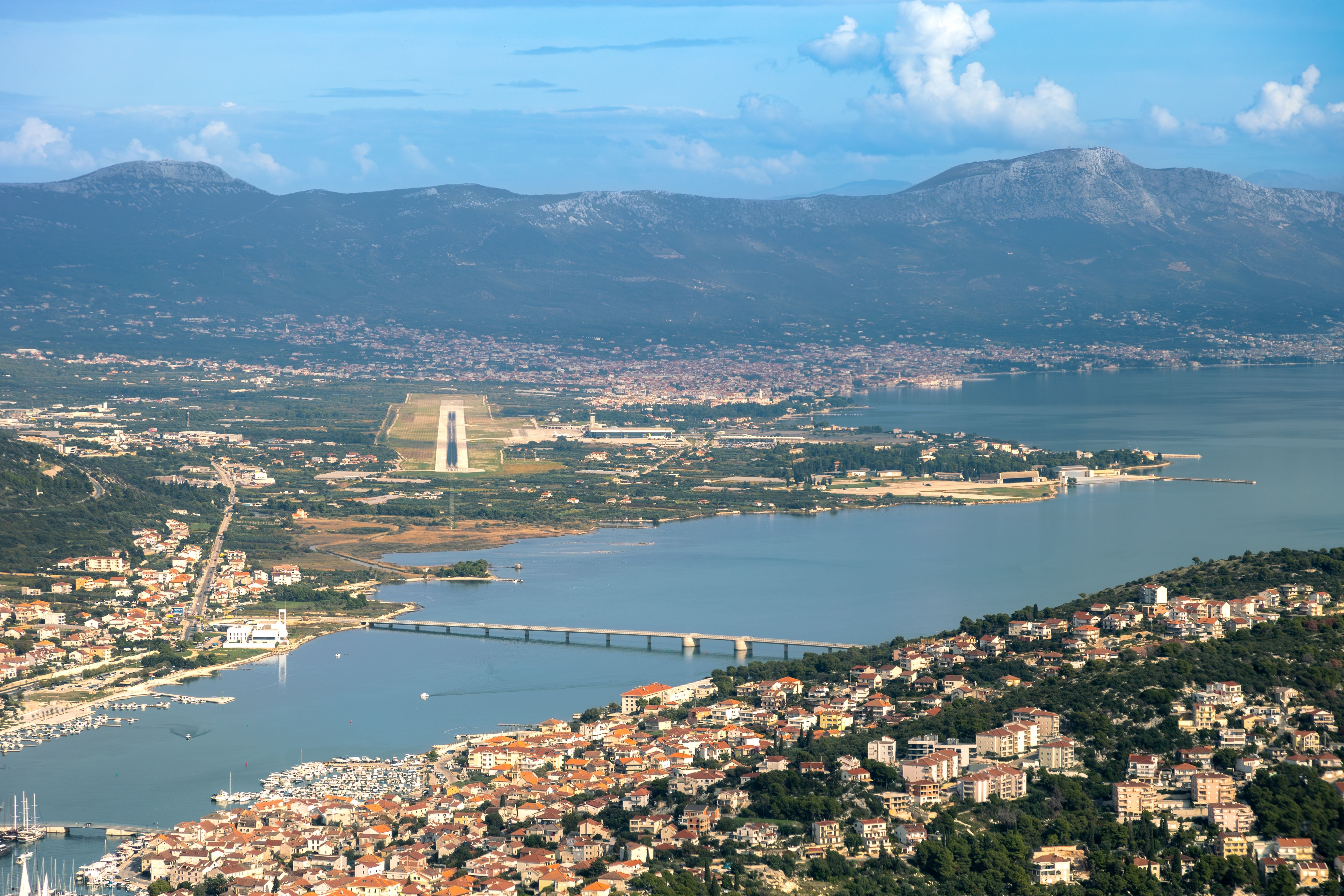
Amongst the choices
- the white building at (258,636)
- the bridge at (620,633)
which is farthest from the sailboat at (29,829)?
the bridge at (620,633)

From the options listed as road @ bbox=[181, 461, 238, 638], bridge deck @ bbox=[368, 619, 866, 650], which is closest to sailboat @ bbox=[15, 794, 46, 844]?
road @ bbox=[181, 461, 238, 638]

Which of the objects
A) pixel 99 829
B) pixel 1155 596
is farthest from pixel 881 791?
pixel 99 829

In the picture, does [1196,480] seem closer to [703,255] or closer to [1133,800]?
[1133,800]

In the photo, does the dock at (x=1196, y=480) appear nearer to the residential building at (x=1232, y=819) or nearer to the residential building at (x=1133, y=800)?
the residential building at (x=1133, y=800)

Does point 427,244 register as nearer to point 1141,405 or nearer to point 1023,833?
point 1141,405

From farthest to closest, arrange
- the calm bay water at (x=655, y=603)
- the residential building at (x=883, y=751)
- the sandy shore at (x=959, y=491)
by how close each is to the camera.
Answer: the sandy shore at (x=959, y=491) < the calm bay water at (x=655, y=603) < the residential building at (x=883, y=751)

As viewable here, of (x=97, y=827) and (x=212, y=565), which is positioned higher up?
(x=212, y=565)
